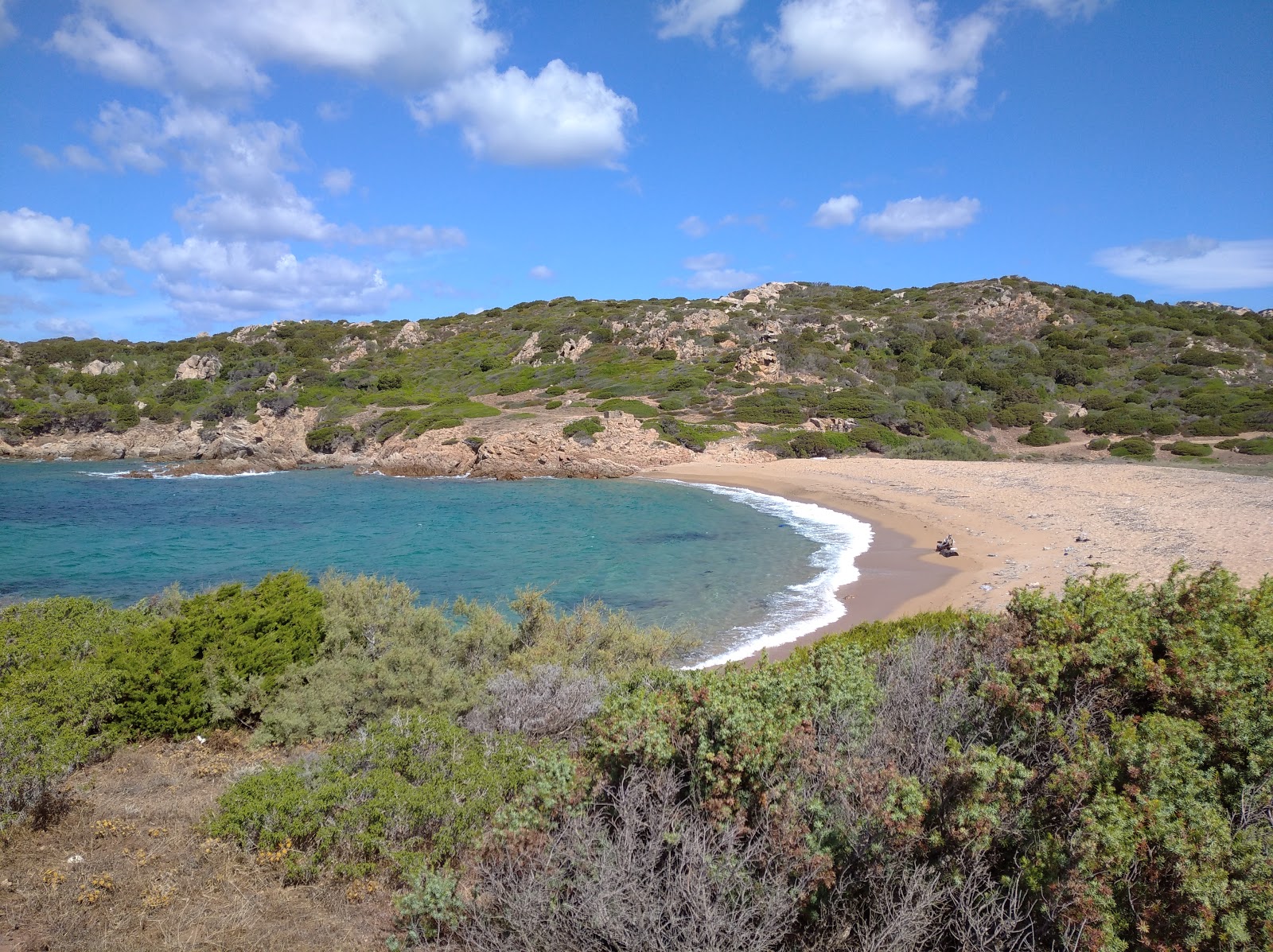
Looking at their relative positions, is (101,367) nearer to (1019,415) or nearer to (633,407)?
(633,407)

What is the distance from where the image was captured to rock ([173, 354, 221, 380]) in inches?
2211

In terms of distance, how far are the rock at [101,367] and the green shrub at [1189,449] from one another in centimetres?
7138

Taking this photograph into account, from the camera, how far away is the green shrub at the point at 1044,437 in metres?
37.9

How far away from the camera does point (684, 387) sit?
46531 mm

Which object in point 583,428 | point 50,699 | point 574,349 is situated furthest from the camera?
point 574,349

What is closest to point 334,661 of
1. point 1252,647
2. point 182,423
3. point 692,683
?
point 692,683

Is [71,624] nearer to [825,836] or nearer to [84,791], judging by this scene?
[84,791]

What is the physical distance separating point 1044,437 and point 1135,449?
16.9 feet

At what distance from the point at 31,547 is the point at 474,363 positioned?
39.5m

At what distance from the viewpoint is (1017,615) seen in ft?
15.2

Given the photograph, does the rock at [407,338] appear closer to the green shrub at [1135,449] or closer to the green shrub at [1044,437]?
the green shrub at [1044,437]

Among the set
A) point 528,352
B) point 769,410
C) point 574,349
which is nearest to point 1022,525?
point 769,410

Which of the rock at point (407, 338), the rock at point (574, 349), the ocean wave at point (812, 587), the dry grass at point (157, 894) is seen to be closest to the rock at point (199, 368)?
the rock at point (407, 338)

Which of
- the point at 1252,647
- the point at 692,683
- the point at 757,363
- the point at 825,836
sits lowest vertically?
the point at 825,836
